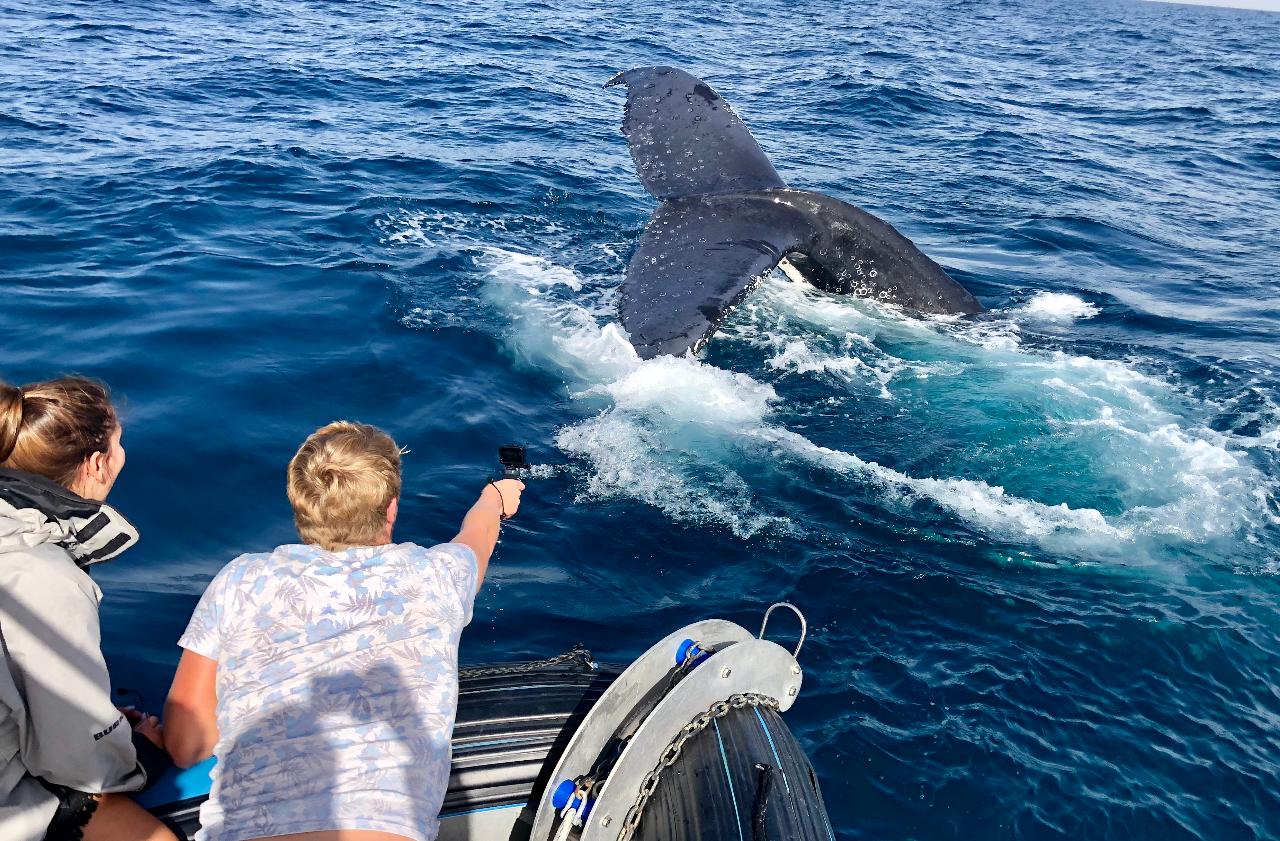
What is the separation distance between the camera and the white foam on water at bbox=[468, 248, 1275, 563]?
687 centimetres

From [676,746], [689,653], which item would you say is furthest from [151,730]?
[689,653]

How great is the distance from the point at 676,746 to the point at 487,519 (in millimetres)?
995

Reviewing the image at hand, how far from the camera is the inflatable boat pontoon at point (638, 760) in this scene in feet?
10.4

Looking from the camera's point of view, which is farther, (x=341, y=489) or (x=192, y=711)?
(x=192, y=711)

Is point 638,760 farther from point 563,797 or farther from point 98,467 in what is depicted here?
point 98,467

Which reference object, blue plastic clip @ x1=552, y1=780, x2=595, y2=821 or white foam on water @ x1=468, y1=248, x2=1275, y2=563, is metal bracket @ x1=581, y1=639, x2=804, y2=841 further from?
white foam on water @ x1=468, y1=248, x2=1275, y2=563

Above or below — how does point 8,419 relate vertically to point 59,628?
above

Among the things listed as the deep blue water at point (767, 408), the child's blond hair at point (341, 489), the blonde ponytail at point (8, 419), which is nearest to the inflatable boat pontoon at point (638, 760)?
the child's blond hair at point (341, 489)

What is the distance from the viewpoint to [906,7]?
4169 cm

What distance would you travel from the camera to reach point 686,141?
28.2 feet

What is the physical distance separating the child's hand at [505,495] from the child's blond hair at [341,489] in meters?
0.85

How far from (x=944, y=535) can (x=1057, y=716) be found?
5.14 ft

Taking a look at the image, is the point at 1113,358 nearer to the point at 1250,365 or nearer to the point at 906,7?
the point at 1250,365

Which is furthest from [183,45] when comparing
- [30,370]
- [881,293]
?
[881,293]
